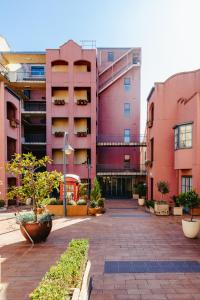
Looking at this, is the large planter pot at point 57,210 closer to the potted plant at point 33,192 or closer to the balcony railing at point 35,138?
the potted plant at point 33,192

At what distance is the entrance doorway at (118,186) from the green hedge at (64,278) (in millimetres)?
27493

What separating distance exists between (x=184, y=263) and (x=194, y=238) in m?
3.66

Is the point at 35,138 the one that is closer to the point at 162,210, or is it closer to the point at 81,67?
the point at 81,67

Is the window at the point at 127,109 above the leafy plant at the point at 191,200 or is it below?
above

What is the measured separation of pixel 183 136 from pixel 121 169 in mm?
14149

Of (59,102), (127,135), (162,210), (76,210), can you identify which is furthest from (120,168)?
(76,210)

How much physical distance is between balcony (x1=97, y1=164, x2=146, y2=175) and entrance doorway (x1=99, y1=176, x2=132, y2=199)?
1.24 m

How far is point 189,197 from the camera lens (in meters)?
12.3

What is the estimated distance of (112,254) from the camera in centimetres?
936

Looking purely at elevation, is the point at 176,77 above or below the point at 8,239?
above

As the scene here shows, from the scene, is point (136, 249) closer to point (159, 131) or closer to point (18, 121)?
point (159, 131)

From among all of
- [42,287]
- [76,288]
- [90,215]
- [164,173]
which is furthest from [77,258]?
[164,173]

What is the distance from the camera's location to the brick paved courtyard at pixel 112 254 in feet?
21.2

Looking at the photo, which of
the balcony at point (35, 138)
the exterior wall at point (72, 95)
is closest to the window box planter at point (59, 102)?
the exterior wall at point (72, 95)
